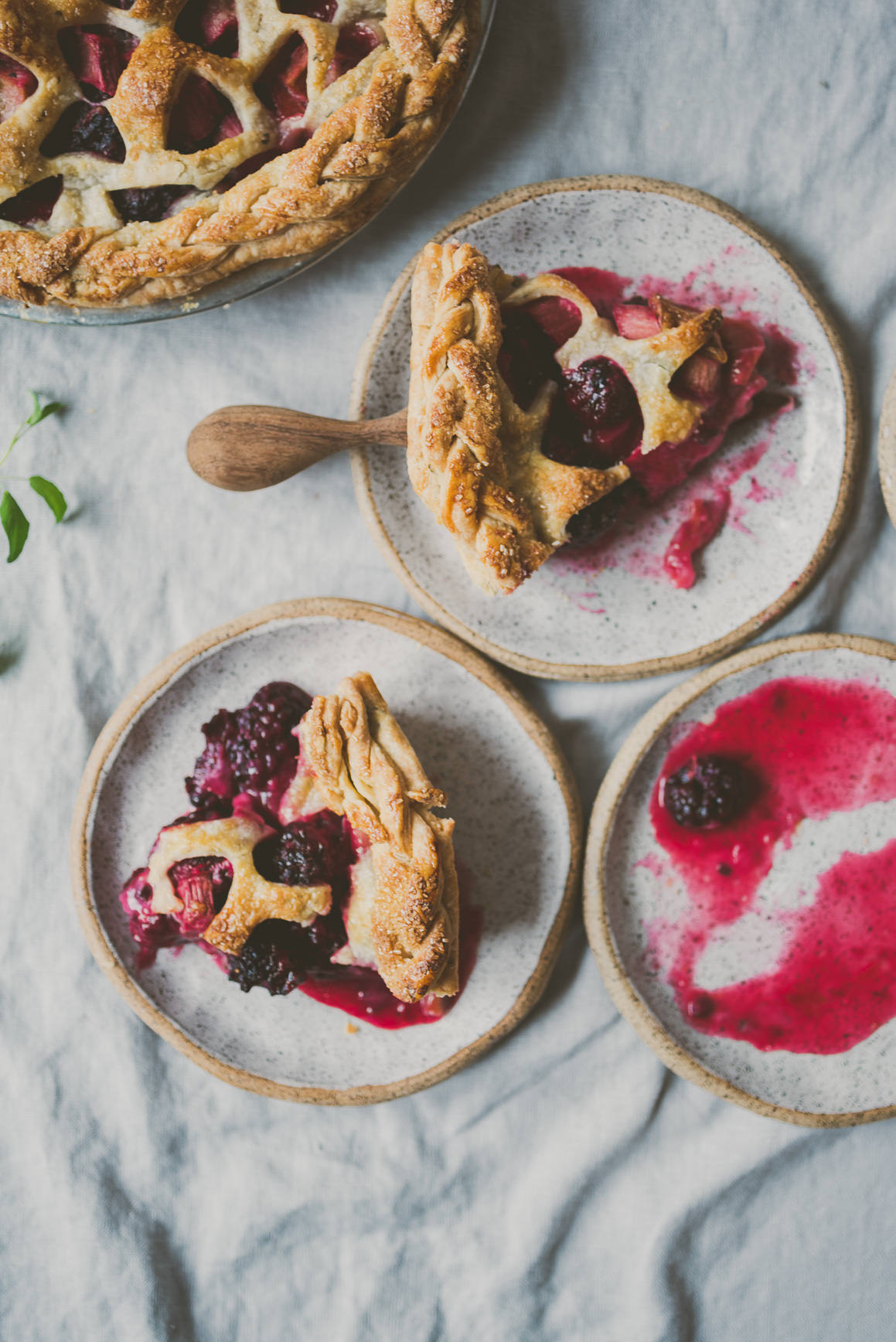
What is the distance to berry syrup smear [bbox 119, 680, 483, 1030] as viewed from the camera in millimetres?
1672

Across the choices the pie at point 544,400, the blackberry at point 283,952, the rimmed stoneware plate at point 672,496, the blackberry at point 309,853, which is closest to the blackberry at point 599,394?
the pie at point 544,400

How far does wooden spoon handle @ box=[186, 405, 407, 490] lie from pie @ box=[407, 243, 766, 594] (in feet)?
0.62

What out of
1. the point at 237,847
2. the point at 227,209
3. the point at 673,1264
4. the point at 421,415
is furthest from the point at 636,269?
the point at 673,1264

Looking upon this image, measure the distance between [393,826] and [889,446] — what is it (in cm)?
116

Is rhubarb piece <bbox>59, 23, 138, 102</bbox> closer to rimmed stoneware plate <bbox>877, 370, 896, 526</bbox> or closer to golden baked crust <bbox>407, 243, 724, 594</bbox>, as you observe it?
golden baked crust <bbox>407, 243, 724, 594</bbox>

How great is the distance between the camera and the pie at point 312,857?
1591 millimetres

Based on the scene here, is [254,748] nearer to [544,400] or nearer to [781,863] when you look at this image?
[544,400]

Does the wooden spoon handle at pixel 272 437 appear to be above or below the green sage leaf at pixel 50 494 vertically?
above

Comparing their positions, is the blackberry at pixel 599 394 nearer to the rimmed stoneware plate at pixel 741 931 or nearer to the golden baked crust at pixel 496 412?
the golden baked crust at pixel 496 412

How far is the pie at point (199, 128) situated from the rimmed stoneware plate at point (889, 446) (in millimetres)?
951

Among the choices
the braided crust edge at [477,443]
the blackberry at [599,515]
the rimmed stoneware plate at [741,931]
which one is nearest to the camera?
the braided crust edge at [477,443]

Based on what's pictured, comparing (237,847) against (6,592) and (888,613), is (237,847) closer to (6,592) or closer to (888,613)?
(6,592)

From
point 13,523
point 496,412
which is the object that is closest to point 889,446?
point 496,412

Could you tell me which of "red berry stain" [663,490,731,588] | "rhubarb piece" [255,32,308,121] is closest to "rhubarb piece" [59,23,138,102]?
"rhubarb piece" [255,32,308,121]
